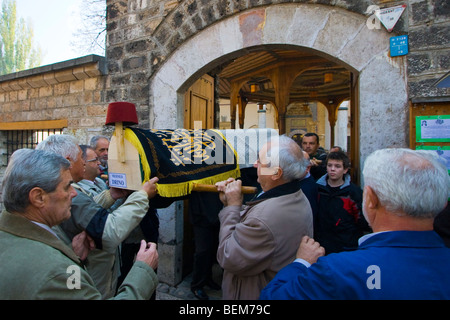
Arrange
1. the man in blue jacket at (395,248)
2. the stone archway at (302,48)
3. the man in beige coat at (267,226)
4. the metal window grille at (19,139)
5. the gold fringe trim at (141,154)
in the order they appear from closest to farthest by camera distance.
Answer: the man in blue jacket at (395,248)
the man in beige coat at (267,226)
the gold fringe trim at (141,154)
the stone archway at (302,48)
the metal window grille at (19,139)

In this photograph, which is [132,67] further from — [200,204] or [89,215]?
[89,215]

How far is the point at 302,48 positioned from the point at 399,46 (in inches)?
34.0

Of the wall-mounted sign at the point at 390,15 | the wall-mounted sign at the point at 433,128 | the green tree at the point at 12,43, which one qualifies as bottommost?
the wall-mounted sign at the point at 433,128

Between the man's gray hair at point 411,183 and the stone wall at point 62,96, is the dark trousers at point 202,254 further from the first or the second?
the man's gray hair at point 411,183

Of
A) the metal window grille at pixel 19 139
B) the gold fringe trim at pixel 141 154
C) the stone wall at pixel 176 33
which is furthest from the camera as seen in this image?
the metal window grille at pixel 19 139

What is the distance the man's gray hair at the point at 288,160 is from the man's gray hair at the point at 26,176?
106 cm

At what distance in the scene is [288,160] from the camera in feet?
5.09

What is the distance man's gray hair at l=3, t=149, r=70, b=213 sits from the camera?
1114mm

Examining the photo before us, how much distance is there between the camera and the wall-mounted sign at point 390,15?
2.47 metres

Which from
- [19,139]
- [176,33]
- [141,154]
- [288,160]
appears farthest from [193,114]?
[19,139]

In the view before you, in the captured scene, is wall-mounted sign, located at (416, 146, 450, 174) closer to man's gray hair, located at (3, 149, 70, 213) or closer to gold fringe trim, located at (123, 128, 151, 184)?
gold fringe trim, located at (123, 128, 151, 184)

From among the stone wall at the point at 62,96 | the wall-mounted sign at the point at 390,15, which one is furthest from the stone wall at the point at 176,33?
the stone wall at the point at 62,96

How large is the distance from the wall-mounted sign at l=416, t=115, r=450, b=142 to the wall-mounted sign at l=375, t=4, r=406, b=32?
85 cm
